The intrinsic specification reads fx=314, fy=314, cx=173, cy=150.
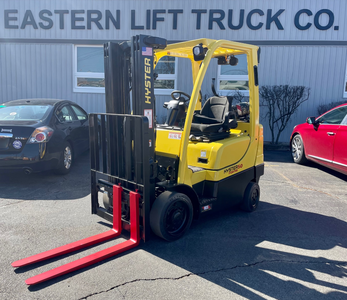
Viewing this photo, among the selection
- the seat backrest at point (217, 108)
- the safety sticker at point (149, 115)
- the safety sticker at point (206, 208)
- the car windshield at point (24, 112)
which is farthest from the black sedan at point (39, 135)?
the safety sticker at point (206, 208)

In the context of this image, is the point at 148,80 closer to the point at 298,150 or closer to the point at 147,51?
the point at 147,51

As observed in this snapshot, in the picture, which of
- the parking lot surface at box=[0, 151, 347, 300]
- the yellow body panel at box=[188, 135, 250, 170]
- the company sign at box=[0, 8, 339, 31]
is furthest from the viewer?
the company sign at box=[0, 8, 339, 31]

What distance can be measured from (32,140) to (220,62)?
142 inches

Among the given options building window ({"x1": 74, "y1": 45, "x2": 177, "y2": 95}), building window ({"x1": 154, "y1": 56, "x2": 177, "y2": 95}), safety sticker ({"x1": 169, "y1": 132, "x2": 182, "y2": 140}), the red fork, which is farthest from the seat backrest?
building window ({"x1": 74, "y1": 45, "x2": 177, "y2": 95})

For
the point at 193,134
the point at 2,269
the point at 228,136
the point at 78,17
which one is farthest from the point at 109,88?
the point at 78,17

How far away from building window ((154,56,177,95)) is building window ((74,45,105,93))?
6.89 feet

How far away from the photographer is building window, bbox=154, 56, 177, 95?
11.2 metres

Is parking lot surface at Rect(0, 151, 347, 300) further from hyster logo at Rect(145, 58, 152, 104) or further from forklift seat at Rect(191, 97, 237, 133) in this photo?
hyster logo at Rect(145, 58, 152, 104)

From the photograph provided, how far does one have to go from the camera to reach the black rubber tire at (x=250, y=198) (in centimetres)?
473

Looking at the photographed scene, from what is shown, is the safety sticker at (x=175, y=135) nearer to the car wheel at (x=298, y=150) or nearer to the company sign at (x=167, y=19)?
the car wheel at (x=298, y=150)

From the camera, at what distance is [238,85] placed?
11.0 meters

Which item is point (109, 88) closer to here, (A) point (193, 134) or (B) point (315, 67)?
(A) point (193, 134)

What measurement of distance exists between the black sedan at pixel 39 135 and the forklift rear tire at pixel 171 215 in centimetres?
318

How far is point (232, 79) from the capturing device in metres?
11.0
